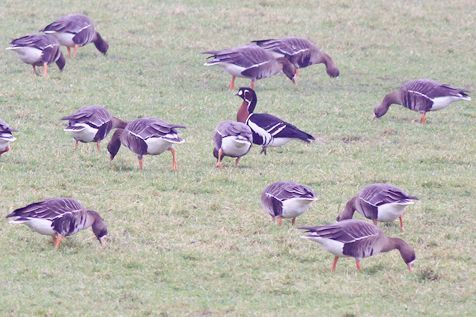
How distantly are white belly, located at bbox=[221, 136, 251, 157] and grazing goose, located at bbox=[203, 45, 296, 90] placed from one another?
4.97 m

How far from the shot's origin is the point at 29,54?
19.1 metres

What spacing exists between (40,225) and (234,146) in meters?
4.15

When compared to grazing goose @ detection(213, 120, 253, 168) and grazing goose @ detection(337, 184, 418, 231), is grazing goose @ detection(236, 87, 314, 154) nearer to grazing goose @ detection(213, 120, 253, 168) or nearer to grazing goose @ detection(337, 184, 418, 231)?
grazing goose @ detection(213, 120, 253, 168)

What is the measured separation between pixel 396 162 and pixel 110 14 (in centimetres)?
1079

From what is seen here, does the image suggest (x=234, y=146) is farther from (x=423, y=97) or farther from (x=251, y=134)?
(x=423, y=97)

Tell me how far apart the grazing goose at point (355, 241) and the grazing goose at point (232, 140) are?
3691 mm

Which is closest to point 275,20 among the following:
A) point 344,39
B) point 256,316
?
point 344,39

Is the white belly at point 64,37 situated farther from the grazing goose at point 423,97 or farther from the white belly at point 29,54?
the grazing goose at point 423,97

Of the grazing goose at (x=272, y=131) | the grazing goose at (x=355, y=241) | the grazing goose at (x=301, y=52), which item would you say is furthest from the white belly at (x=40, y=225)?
the grazing goose at (x=301, y=52)

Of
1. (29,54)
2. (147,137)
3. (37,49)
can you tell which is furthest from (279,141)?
(29,54)

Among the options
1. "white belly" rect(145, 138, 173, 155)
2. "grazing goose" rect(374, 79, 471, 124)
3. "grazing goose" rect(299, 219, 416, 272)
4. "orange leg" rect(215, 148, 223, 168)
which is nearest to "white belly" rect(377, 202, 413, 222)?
"grazing goose" rect(299, 219, 416, 272)

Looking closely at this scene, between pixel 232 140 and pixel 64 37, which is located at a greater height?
pixel 232 140

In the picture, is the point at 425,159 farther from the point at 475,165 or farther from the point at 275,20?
the point at 275,20

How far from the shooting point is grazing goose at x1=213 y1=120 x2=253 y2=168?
13914 mm
